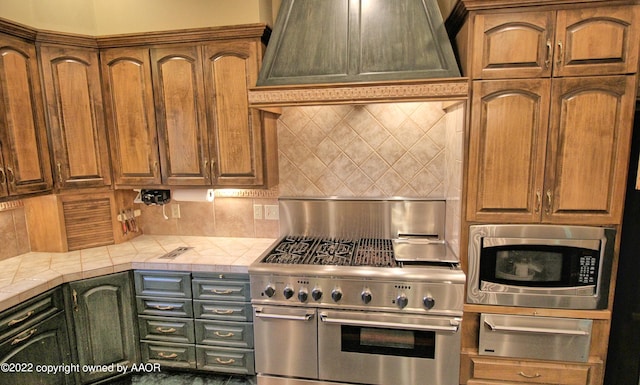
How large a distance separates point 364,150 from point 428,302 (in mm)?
1125

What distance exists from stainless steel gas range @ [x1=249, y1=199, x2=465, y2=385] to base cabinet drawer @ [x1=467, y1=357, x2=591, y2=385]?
192 millimetres

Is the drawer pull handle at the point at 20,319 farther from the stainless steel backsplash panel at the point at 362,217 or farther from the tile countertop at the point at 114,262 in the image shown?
the stainless steel backsplash panel at the point at 362,217

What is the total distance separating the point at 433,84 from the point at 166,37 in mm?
1718

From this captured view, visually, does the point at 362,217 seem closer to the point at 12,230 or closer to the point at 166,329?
the point at 166,329

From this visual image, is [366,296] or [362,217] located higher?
[362,217]

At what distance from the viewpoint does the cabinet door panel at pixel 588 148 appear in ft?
5.63

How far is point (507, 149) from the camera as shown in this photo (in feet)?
6.02

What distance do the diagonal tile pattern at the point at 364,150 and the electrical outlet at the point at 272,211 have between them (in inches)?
5.7

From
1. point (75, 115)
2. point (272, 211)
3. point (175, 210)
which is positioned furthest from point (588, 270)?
point (75, 115)

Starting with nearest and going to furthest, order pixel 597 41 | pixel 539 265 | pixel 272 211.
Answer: pixel 597 41, pixel 539 265, pixel 272 211

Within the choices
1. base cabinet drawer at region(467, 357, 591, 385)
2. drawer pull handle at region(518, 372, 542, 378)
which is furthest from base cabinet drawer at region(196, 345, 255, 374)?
drawer pull handle at region(518, 372, 542, 378)

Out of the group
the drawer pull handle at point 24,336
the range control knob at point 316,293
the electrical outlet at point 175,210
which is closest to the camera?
the drawer pull handle at point 24,336

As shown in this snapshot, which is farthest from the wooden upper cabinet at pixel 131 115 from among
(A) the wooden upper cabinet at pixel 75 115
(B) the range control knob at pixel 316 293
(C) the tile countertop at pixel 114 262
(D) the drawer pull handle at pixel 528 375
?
(D) the drawer pull handle at pixel 528 375

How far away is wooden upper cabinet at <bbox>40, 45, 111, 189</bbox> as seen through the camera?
7.21ft
